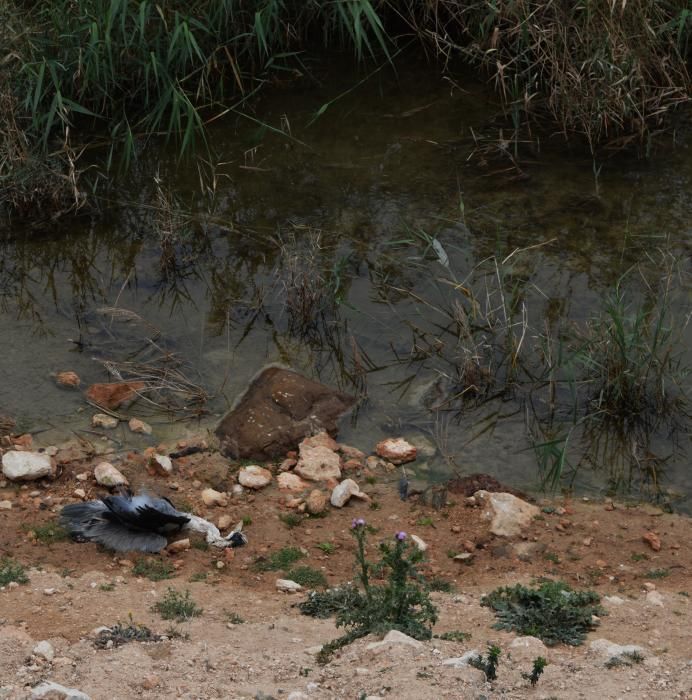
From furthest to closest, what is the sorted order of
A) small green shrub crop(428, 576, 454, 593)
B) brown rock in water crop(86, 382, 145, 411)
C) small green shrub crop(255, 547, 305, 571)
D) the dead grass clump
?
the dead grass clump → brown rock in water crop(86, 382, 145, 411) → small green shrub crop(255, 547, 305, 571) → small green shrub crop(428, 576, 454, 593)

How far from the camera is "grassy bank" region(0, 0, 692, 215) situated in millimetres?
6473

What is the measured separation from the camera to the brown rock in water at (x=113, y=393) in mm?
5109

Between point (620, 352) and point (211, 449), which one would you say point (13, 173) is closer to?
point (211, 449)

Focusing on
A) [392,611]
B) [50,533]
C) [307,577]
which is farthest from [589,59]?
[392,611]

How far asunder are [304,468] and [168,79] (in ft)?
9.96

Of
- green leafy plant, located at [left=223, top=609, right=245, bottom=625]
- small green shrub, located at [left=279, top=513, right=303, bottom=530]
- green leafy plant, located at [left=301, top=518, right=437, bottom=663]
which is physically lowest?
small green shrub, located at [left=279, top=513, right=303, bottom=530]

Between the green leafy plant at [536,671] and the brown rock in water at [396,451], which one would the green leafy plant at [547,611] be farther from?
the brown rock in water at [396,451]

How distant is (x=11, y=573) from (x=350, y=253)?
2773 millimetres

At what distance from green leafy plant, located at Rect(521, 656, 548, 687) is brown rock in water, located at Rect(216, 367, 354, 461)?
6.20ft

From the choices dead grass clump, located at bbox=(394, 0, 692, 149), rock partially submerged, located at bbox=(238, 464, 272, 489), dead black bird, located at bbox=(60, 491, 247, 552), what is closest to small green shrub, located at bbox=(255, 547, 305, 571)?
dead black bird, located at bbox=(60, 491, 247, 552)

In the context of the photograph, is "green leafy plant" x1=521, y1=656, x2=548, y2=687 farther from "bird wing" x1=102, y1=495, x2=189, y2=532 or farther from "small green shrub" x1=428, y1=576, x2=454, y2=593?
"bird wing" x1=102, y1=495, x2=189, y2=532

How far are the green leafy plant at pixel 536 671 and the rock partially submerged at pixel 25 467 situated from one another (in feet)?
7.06

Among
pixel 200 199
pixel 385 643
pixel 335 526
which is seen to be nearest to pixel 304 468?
pixel 335 526

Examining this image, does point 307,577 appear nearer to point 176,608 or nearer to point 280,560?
point 280,560
